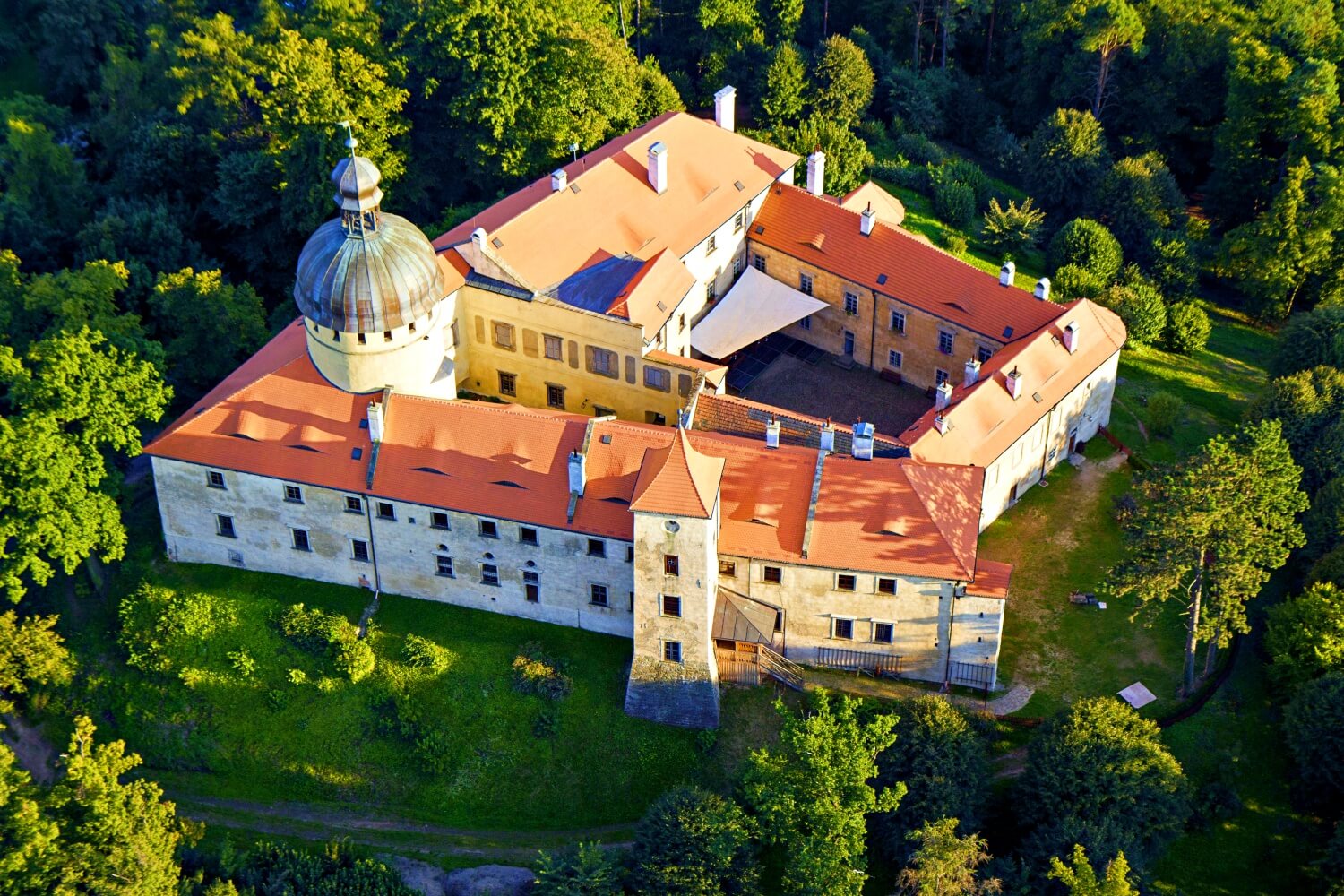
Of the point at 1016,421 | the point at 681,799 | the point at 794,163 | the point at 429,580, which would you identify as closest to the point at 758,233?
the point at 794,163

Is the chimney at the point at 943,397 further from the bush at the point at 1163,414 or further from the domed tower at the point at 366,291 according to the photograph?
the domed tower at the point at 366,291

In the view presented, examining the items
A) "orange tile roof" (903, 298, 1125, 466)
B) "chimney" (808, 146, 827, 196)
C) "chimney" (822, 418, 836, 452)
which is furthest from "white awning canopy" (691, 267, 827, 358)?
"chimney" (822, 418, 836, 452)

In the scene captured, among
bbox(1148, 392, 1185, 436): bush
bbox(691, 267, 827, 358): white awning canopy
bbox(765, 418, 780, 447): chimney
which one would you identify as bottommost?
bbox(1148, 392, 1185, 436): bush

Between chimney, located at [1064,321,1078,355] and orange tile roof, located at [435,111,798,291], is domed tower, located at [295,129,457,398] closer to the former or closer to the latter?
orange tile roof, located at [435,111,798,291]

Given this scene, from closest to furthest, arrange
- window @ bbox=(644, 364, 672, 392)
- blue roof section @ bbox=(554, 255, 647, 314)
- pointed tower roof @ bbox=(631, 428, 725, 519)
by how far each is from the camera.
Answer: pointed tower roof @ bbox=(631, 428, 725, 519) → window @ bbox=(644, 364, 672, 392) → blue roof section @ bbox=(554, 255, 647, 314)

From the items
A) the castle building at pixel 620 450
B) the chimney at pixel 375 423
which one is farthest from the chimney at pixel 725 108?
the chimney at pixel 375 423

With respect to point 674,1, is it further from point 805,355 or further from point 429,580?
point 429,580
